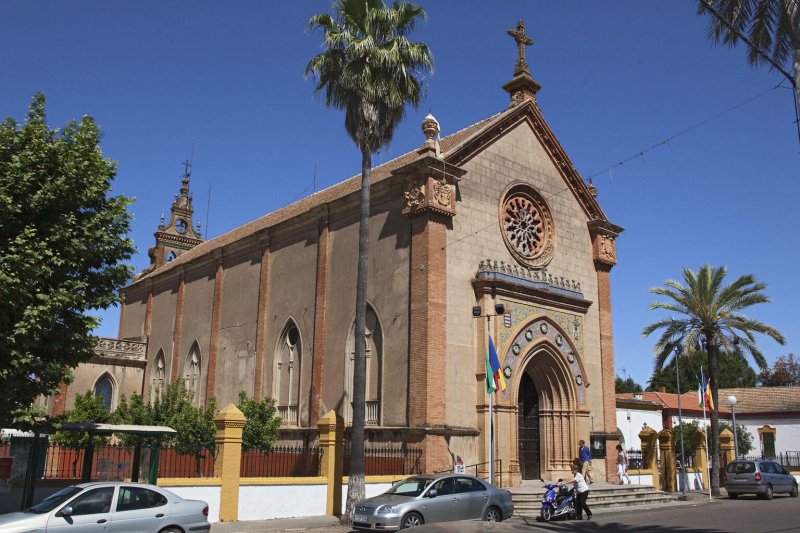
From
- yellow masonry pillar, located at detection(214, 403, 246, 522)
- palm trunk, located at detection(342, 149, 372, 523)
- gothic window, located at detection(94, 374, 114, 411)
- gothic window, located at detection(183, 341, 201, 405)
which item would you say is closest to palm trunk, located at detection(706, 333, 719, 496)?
palm trunk, located at detection(342, 149, 372, 523)

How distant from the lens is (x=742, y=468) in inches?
1093

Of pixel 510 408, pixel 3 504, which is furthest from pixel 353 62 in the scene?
pixel 3 504

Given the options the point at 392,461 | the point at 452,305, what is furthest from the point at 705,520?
the point at 452,305

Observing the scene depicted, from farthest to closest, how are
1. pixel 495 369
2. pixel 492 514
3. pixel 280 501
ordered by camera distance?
1. pixel 495 369
2. pixel 280 501
3. pixel 492 514

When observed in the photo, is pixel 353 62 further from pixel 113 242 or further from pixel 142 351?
pixel 142 351

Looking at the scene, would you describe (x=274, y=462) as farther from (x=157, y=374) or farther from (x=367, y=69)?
(x=157, y=374)

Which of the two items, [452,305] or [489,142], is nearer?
[452,305]

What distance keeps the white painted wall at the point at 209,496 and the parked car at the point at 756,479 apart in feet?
65.3

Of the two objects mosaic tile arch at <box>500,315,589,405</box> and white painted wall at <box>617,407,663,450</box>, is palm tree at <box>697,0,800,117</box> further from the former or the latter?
white painted wall at <box>617,407,663,450</box>

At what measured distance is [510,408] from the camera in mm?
23688

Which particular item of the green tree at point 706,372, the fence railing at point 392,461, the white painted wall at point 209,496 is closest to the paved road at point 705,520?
the fence railing at point 392,461

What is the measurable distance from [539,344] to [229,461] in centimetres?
1193

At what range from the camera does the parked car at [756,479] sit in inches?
1065

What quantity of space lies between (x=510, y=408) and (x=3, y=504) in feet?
47.7
